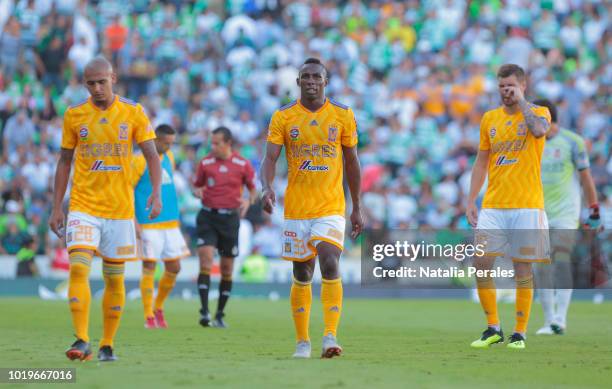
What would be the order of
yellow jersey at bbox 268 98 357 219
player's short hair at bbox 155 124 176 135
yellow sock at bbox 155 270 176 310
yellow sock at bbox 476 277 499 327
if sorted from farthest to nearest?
yellow sock at bbox 155 270 176 310 < player's short hair at bbox 155 124 176 135 < yellow sock at bbox 476 277 499 327 < yellow jersey at bbox 268 98 357 219

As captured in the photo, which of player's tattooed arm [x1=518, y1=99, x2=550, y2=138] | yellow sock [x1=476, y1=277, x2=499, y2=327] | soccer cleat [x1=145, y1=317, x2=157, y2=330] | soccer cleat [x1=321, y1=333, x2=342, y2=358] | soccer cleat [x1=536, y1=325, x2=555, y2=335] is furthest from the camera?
soccer cleat [x1=145, y1=317, x2=157, y2=330]

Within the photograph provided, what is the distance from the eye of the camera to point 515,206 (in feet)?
40.3

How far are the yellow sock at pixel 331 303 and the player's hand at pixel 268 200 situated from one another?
0.84 metres

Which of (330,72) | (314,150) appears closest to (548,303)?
(314,150)

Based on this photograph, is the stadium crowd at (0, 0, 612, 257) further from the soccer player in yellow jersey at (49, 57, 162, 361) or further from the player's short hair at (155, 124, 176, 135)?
the soccer player in yellow jersey at (49, 57, 162, 361)

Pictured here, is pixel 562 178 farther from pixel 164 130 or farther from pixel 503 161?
pixel 164 130

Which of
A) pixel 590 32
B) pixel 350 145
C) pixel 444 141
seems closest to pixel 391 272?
pixel 444 141

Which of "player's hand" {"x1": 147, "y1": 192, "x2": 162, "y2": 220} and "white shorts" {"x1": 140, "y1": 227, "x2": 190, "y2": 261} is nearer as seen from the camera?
"player's hand" {"x1": 147, "y1": 192, "x2": 162, "y2": 220}

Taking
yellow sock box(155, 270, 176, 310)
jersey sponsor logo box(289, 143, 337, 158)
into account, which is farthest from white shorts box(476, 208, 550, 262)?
yellow sock box(155, 270, 176, 310)

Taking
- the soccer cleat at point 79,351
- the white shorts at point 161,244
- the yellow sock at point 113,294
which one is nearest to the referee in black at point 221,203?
the white shorts at point 161,244

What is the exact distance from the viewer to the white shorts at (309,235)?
35.2 ft

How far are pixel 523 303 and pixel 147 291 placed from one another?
5.73 m

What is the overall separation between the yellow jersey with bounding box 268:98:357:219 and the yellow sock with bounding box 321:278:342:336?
2.08 feet

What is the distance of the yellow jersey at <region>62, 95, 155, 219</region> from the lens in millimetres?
10281
